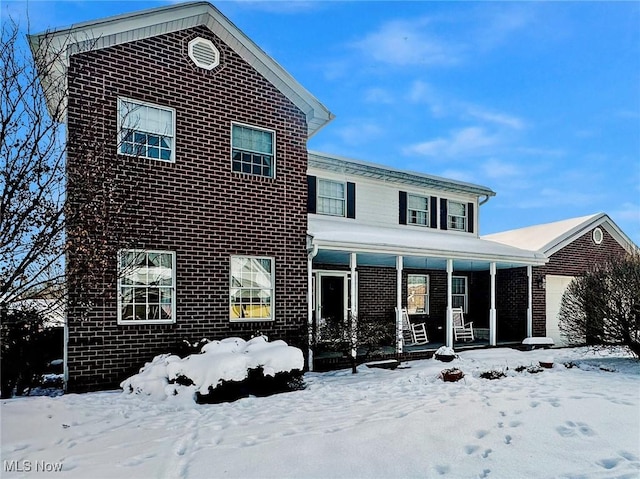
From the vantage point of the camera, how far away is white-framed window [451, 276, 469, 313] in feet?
55.5

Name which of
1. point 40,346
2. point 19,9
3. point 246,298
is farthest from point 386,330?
point 19,9

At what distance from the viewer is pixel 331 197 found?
1391cm

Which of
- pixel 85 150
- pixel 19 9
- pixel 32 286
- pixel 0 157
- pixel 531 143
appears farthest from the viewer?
pixel 531 143

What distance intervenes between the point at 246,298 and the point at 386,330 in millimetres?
3431

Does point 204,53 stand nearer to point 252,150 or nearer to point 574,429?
point 252,150

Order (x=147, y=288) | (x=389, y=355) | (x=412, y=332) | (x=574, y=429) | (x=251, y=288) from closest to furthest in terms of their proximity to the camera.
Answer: (x=574, y=429) → (x=147, y=288) → (x=251, y=288) → (x=389, y=355) → (x=412, y=332)

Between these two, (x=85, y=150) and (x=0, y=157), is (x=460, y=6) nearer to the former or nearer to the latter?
(x=85, y=150)

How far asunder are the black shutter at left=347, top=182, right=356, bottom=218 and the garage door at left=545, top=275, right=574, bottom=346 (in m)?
7.33

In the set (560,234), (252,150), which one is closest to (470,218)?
(560,234)

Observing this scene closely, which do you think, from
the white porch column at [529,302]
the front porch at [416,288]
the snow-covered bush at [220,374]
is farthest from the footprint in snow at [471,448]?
the white porch column at [529,302]

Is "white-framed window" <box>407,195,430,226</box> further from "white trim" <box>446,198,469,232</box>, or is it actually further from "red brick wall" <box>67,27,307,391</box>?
"red brick wall" <box>67,27,307,391</box>

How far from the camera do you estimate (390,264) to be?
1452 centimetres

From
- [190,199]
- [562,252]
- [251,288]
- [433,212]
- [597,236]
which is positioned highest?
[433,212]

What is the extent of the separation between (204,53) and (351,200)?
20.5 feet
